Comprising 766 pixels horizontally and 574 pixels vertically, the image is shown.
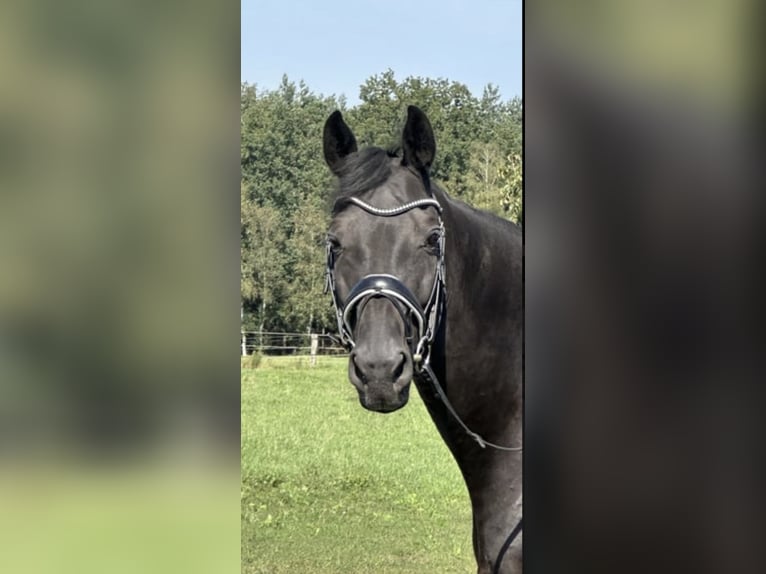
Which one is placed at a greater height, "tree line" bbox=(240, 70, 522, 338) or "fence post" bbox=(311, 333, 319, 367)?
"tree line" bbox=(240, 70, 522, 338)

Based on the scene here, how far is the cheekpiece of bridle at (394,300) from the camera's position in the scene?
2158 mm

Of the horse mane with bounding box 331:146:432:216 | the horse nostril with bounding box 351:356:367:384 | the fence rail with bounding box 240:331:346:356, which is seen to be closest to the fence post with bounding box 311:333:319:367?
the fence rail with bounding box 240:331:346:356

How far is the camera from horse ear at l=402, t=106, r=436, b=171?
7.13 feet

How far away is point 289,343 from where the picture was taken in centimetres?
220

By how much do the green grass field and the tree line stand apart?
6.7 inches

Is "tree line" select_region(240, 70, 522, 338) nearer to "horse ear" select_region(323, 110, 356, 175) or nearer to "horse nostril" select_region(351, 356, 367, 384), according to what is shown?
"horse ear" select_region(323, 110, 356, 175)

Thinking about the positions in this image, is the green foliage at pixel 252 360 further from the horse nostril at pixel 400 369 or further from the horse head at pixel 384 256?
the horse nostril at pixel 400 369
